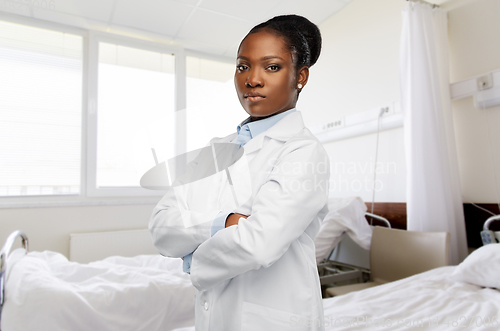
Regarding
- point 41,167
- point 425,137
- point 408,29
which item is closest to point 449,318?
A: point 425,137

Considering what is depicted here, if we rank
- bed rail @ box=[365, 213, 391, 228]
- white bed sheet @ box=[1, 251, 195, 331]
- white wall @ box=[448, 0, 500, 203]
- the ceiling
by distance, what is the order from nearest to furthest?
white bed sheet @ box=[1, 251, 195, 331]
white wall @ box=[448, 0, 500, 203]
bed rail @ box=[365, 213, 391, 228]
the ceiling

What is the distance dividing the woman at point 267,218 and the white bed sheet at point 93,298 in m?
1.08

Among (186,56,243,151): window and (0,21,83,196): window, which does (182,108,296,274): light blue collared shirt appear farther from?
(0,21,83,196): window

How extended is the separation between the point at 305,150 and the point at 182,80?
3.58 metres

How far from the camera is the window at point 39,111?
3072 mm

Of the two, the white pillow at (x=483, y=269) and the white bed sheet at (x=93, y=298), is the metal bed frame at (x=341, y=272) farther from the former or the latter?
the white bed sheet at (x=93, y=298)

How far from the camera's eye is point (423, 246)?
2.05 meters

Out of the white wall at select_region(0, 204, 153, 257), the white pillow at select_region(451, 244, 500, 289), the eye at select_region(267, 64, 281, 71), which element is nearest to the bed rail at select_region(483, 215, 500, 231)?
the white pillow at select_region(451, 244, 500, 289)

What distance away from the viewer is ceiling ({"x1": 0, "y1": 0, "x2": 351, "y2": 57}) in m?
3.01

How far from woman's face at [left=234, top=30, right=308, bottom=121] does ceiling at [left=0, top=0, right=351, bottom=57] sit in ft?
7.83

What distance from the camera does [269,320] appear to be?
0.59 m

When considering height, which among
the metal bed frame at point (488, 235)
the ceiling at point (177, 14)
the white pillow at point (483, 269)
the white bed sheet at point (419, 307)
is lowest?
the white bed sheet at point (419, 307)

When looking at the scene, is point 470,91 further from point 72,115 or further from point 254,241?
point 72,115

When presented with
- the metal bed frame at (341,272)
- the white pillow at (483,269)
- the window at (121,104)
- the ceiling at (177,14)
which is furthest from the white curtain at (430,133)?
the window at (121,104)
